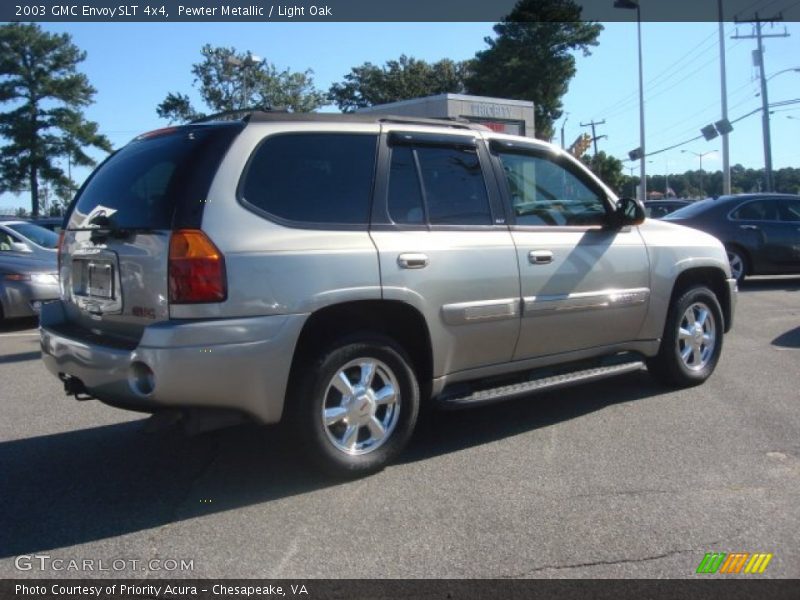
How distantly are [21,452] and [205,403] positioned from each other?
185 cm

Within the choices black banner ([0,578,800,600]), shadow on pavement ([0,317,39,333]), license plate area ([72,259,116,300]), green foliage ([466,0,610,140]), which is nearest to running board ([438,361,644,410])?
black banner ([0,578,800,600])

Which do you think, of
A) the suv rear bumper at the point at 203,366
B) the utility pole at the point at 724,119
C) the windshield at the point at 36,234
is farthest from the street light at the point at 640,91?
the suv rear bumper at the point at 203,366

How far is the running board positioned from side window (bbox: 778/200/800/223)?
9168 mm

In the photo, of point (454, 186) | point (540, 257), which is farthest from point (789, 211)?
point (454, 186)

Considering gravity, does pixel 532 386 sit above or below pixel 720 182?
below

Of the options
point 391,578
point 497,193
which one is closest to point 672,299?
point 497,193

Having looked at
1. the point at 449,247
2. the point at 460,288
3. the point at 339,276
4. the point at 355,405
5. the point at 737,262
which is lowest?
the point at 355,405

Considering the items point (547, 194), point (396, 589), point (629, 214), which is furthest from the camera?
point (629, 214)

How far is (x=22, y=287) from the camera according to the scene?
9.72 m

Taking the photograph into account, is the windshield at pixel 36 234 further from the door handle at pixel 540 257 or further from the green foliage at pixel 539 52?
the green foliage at pixel 539 52

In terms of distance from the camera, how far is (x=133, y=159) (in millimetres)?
4320

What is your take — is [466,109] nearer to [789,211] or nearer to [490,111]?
[490,111]

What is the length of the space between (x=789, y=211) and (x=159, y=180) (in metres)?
12.2

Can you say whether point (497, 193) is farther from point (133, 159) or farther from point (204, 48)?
point (204, 48)
